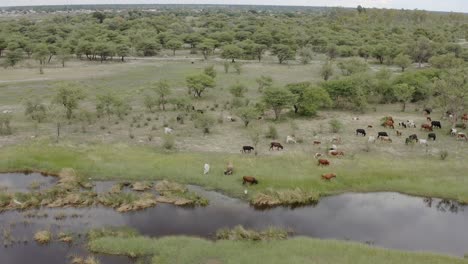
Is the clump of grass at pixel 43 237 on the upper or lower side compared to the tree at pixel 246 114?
lower

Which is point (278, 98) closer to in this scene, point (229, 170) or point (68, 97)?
point (229, 170)

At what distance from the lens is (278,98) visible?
49.6 meters

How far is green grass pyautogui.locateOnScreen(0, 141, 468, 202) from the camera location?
3250cm

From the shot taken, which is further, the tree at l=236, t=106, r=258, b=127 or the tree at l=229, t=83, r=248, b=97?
A: the tree at l=229, t=83, r=248, b=97

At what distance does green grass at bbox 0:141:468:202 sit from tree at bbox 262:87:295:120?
1236 centimetres

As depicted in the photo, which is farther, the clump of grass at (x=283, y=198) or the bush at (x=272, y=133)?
the bush at (x=272, y=133)

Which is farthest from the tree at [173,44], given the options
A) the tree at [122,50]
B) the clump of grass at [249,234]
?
the clump of grass at [249,234]

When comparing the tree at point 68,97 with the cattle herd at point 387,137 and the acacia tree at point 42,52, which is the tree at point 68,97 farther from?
the acacia tree at point 42,52

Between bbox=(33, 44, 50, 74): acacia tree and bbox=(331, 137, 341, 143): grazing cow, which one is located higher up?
bbox=(33, 44, 50, 74): acacia tree

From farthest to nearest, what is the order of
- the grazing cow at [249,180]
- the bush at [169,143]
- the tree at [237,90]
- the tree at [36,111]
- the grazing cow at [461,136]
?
the tree at [237,90] → the tree at [36,111] → the grazing cow at [461,136] → the bush at [169,143] → the grazing cow at [249,180]

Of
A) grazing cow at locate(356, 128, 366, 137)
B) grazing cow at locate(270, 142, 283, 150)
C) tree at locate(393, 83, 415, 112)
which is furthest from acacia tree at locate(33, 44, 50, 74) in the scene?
grazing cow at locate(356, 128, 366, 137)

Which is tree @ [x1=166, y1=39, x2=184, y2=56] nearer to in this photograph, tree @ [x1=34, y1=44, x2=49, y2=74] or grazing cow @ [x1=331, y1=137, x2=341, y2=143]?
tree @ [x1=34, y1=44, x2=49, y2=74]

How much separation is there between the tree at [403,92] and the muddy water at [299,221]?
26343 mm

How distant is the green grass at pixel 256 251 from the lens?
23047 mm
